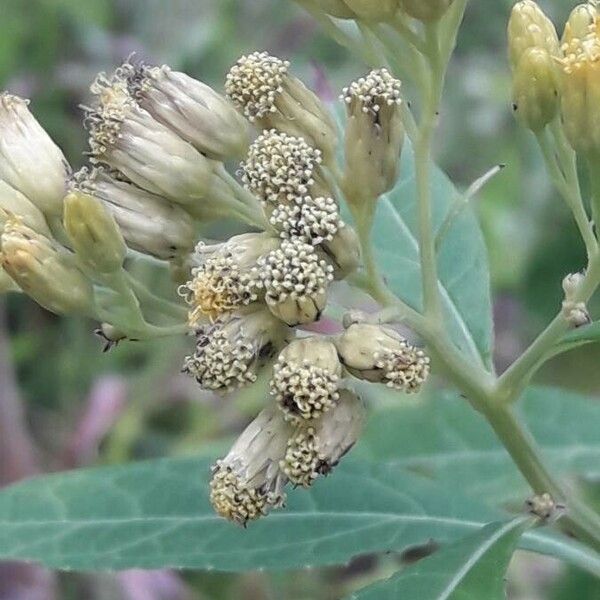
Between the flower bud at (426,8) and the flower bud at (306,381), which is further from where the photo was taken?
the flower bud at (426,8)

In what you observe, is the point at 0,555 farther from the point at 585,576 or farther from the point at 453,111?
the point at 453,111

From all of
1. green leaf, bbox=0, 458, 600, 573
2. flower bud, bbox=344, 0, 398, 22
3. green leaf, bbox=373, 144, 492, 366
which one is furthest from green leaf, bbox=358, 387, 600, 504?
flower bud, bbox=344, 0, 398, 22

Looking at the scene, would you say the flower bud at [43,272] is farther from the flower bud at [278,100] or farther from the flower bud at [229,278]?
the flower bud at [278,100]

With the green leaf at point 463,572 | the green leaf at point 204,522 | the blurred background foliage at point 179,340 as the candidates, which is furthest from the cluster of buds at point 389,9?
the blurred background foliage at point 179,340

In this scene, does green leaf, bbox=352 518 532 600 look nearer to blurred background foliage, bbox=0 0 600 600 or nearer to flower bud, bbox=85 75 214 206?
flower bud, bbox=85 75 214 206

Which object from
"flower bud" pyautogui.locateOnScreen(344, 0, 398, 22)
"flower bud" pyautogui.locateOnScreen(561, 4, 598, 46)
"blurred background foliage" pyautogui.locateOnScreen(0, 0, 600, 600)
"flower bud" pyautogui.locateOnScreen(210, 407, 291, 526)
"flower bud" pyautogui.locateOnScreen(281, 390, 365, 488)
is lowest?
"blurred background foliage" pyautogui.locateOnScreen(0, 0, 600, 600)

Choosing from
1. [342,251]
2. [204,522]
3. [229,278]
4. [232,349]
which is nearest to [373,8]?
[342,251]
